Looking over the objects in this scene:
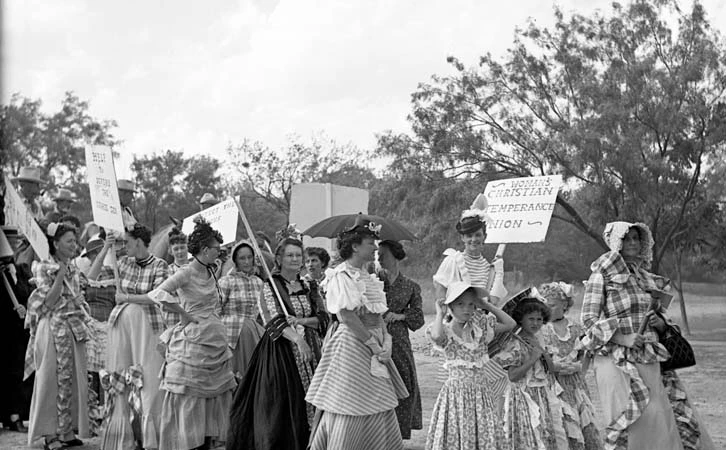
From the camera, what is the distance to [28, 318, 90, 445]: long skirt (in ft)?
25.4

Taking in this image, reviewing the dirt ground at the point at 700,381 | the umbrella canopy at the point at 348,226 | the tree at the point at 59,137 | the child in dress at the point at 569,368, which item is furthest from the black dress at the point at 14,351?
the tree at the point at 59,137

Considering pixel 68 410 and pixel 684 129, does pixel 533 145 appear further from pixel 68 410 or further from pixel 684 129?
pixel 68 410

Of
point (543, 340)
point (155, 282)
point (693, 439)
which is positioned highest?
point (155, 282)

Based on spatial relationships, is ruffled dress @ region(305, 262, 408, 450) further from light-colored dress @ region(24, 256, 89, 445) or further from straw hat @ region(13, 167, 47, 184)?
straw hat @ region(13, 167, 47, 184)

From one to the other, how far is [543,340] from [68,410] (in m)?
4.21

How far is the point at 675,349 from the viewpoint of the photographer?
660 centimetres

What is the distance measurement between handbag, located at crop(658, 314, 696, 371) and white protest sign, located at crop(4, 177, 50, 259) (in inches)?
193

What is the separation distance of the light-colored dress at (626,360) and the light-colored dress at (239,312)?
2957 millimetres

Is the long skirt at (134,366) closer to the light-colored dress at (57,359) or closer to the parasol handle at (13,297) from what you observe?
the light-colored dress at (57,359)

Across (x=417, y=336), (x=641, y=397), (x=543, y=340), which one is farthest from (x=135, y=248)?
Answer: (x=417, y=336)

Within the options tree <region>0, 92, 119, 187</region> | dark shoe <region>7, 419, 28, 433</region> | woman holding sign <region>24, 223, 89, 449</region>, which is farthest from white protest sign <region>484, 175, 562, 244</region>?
tree <region>0, 92, 119, 187</region>

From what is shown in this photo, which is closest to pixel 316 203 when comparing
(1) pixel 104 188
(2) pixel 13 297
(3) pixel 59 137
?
(1) pixel 104 188

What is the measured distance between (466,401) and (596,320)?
Answer: 145 cm

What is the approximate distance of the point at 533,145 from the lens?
62.6ft
